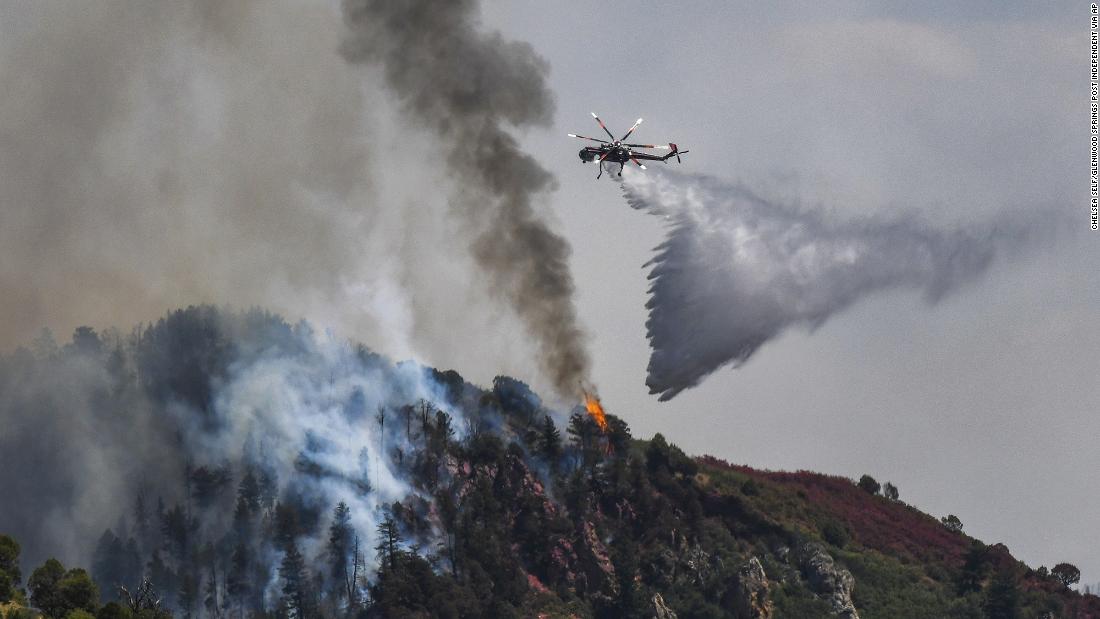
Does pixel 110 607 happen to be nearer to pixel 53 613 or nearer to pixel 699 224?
pixel 53 613

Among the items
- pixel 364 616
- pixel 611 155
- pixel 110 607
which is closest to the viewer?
pixel 110 607

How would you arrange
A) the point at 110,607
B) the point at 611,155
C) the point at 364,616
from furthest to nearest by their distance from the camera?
the point at 364,616, the point at 611,155, the point at 110,607

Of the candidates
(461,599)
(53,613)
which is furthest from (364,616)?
(53,613)

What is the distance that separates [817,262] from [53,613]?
211 feet

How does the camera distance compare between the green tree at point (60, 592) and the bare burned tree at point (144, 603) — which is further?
the bare burned tree at point (144, 603)

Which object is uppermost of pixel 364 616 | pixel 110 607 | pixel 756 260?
pixel 756 260

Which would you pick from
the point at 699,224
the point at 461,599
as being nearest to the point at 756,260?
the point at 699,224

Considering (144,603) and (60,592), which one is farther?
(144,603)

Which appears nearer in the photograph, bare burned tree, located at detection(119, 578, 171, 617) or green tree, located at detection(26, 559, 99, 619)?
green tree, located at detection(26, 559, 99, 619)

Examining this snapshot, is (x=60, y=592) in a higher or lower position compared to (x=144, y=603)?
lower

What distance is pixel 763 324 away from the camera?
17788 centimetres

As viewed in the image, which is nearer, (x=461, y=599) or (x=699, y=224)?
(x=699, y=224)

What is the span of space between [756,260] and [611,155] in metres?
15.1

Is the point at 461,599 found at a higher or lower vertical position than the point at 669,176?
lower
